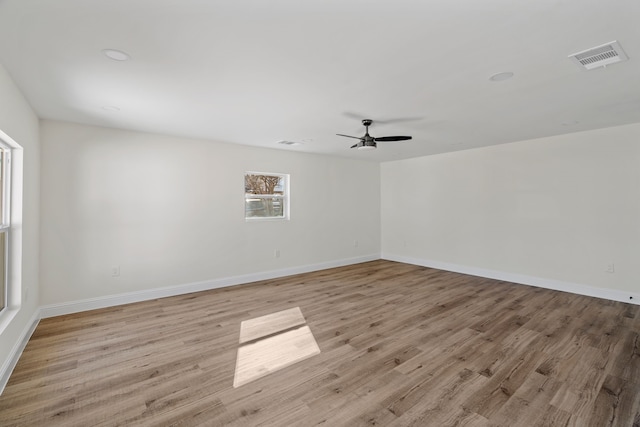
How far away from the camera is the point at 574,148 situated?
4.57 meters

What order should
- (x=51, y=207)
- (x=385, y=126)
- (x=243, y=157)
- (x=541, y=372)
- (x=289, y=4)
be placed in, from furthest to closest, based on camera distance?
1. (x=243, y=157)
2. (x=385, y=126)
3. (x=51, y=207)
4. (x=541, y=372)
5. (x=289, y=4)

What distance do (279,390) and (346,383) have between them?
0.51m

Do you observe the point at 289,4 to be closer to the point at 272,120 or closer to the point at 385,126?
Answer: the point at 272,120

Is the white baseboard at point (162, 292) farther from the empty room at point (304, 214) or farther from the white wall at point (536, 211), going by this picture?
the white wall at point (536, 211)

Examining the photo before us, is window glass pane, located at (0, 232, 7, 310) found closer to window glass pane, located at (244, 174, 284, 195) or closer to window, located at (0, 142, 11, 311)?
window, located at (0, 142, 11, 311)

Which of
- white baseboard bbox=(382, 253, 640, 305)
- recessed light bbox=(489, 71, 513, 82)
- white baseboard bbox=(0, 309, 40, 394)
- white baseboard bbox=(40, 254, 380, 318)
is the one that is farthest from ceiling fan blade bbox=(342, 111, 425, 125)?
white baseboard bbox=(0, 309, 40, 394)

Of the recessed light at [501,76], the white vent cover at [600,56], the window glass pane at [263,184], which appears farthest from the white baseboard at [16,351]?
the white vent cover at [600,56]

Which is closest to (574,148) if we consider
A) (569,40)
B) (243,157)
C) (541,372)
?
(569,40)

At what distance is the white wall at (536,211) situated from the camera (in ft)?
13.8

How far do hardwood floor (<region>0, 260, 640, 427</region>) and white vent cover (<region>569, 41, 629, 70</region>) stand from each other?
8.11 feet

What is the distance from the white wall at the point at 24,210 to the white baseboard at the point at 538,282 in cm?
640

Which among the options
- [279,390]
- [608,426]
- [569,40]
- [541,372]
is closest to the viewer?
[608,426]

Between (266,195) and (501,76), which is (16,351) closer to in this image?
(266,195)

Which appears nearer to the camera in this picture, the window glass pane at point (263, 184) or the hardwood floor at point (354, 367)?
the hardwood floor at point (354, 367)
